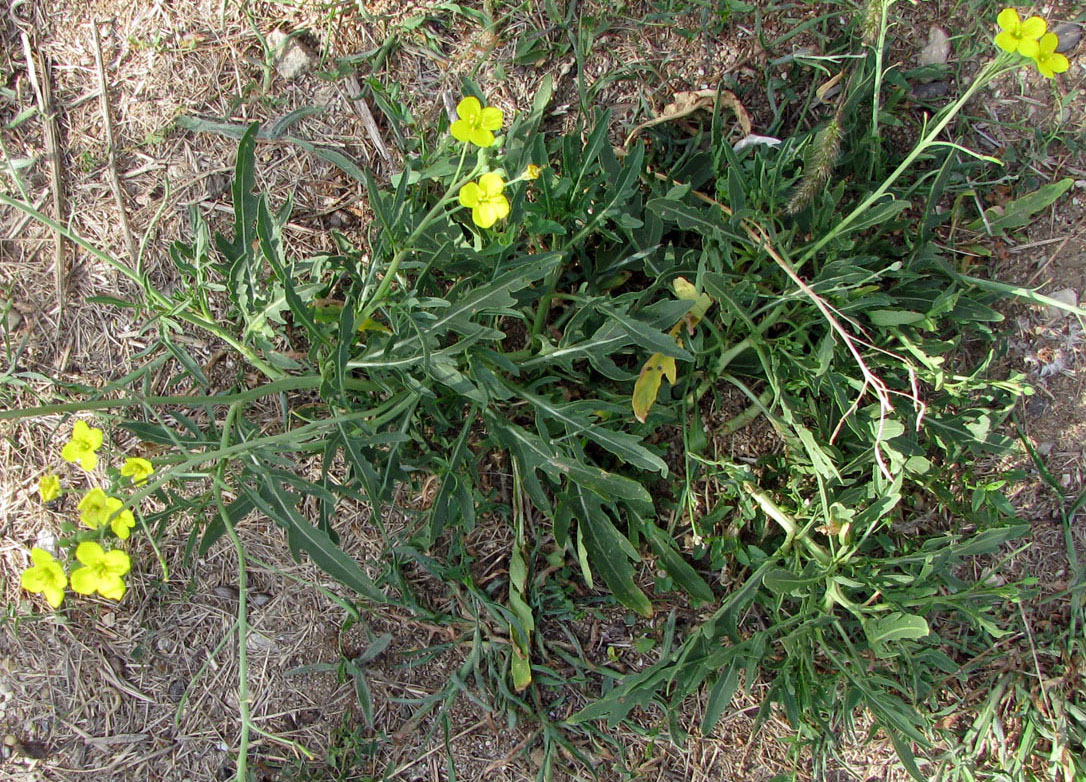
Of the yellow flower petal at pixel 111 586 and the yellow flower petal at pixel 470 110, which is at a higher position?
the yellow flower petal at pixel 470 110

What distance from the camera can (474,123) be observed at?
1.65 meters

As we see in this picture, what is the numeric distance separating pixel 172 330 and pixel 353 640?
114 centimetres

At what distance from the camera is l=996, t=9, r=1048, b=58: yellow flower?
174 centimetres

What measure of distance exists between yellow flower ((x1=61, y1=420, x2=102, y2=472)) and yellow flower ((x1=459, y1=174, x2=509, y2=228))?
0.87 m

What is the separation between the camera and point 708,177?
2434 mm

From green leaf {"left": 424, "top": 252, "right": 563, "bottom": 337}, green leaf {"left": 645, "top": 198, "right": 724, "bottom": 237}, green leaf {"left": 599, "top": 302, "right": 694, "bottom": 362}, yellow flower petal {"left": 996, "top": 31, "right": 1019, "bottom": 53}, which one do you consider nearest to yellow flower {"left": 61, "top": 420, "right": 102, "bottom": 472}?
green leaf {"left": 424, "top": 252, "right": 563, "bottom": 337}

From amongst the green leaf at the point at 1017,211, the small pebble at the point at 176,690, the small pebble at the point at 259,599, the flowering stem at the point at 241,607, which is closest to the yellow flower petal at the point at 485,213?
the flowering stem at the point at 241,607

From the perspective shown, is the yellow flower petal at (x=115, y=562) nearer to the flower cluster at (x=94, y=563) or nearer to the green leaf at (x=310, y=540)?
the flower cluster at (x=94, y=563)

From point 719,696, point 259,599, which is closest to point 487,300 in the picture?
point 719,696

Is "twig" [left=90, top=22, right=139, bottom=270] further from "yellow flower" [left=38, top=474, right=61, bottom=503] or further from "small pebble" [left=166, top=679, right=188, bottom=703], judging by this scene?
"small pebble" [left=166, top=679, right=188, bottom=703]

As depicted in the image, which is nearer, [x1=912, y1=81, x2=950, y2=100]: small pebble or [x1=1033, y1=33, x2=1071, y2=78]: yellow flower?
[x1=1033, y1=33, x2=1071, y2=78]: yellow flower

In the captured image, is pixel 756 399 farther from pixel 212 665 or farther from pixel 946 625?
pixel 212 665

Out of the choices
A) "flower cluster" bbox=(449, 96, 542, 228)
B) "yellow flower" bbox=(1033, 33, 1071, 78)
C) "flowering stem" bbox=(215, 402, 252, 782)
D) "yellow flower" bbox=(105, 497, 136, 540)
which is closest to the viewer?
"yellow flower" bbox=(105, 497, 136, 540)

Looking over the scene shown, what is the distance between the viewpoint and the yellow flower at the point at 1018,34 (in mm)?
1737
